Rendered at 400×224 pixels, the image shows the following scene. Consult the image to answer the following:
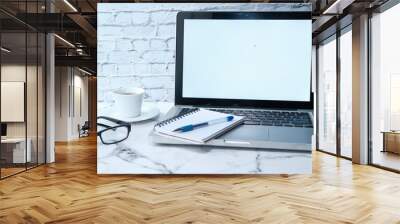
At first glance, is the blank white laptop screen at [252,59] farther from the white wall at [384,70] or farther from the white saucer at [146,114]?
the white wall at [384,70]

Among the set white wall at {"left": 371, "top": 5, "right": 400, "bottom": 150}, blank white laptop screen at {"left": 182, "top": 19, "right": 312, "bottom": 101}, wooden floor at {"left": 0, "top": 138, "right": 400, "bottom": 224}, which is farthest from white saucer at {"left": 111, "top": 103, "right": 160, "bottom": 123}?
white wall at {"left": 371, "top": 5, "right": 400, "bottom": 150}

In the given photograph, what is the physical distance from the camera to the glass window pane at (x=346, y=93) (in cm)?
749

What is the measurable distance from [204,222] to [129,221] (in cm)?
64

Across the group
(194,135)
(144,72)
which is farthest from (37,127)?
(194,135)

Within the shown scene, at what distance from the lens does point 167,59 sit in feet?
15.0

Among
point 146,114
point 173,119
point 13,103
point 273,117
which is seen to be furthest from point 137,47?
point 13,103

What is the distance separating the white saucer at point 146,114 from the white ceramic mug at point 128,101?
0.04 meters

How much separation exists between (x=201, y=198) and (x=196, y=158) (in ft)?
2.14

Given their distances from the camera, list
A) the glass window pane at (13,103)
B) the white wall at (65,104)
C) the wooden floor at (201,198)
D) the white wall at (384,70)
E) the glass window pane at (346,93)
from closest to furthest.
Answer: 1. the wooden floor at (201,198)
2. the glass window pane at (13,103)
3. the white wall at (384,70)
4. the glass window pane at (346,93)
5. the white wall at (65,104)

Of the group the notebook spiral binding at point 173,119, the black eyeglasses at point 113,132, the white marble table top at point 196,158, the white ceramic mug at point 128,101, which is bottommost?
the white marble table top at point 196,158

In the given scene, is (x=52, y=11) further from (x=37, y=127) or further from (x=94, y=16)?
(x=37, y=127)

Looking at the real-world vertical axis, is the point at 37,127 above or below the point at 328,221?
above

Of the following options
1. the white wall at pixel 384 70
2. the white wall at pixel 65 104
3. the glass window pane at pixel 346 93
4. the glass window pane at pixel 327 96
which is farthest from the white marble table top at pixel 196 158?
the white wall at pixel 65 104

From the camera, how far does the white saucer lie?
14.8 feet
